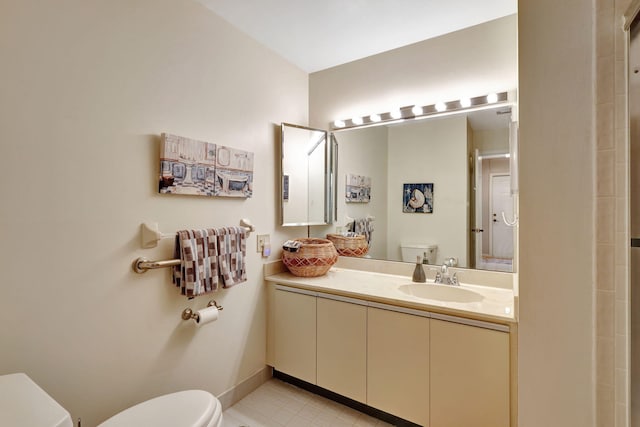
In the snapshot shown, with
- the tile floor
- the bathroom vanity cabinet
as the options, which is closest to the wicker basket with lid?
the bathroom vanity cabinet

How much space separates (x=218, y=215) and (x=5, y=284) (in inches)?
37.0

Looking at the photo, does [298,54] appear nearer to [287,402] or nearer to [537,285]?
[537,285]

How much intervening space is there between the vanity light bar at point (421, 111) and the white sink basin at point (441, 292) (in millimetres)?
1143

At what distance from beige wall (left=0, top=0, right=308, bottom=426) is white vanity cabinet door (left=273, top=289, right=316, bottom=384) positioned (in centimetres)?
30

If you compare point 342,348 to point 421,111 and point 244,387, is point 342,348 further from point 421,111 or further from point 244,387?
point 421,111

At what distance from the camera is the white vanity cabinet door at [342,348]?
173 cm

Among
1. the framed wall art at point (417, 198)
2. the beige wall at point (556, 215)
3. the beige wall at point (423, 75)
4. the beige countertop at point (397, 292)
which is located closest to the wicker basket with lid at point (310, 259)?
the beige countertop at point (397, 292)

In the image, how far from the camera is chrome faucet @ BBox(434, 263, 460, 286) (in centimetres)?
188

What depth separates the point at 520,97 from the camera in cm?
111

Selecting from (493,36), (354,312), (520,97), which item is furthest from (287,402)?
(493,36)

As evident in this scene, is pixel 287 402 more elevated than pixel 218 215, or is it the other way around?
pixel 218 215

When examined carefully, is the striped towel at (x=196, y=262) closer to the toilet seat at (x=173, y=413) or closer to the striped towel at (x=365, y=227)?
the toilet seat at (x=173, y=413)

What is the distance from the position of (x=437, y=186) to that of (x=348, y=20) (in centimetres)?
121

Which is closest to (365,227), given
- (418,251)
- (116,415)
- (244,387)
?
(418,251)
